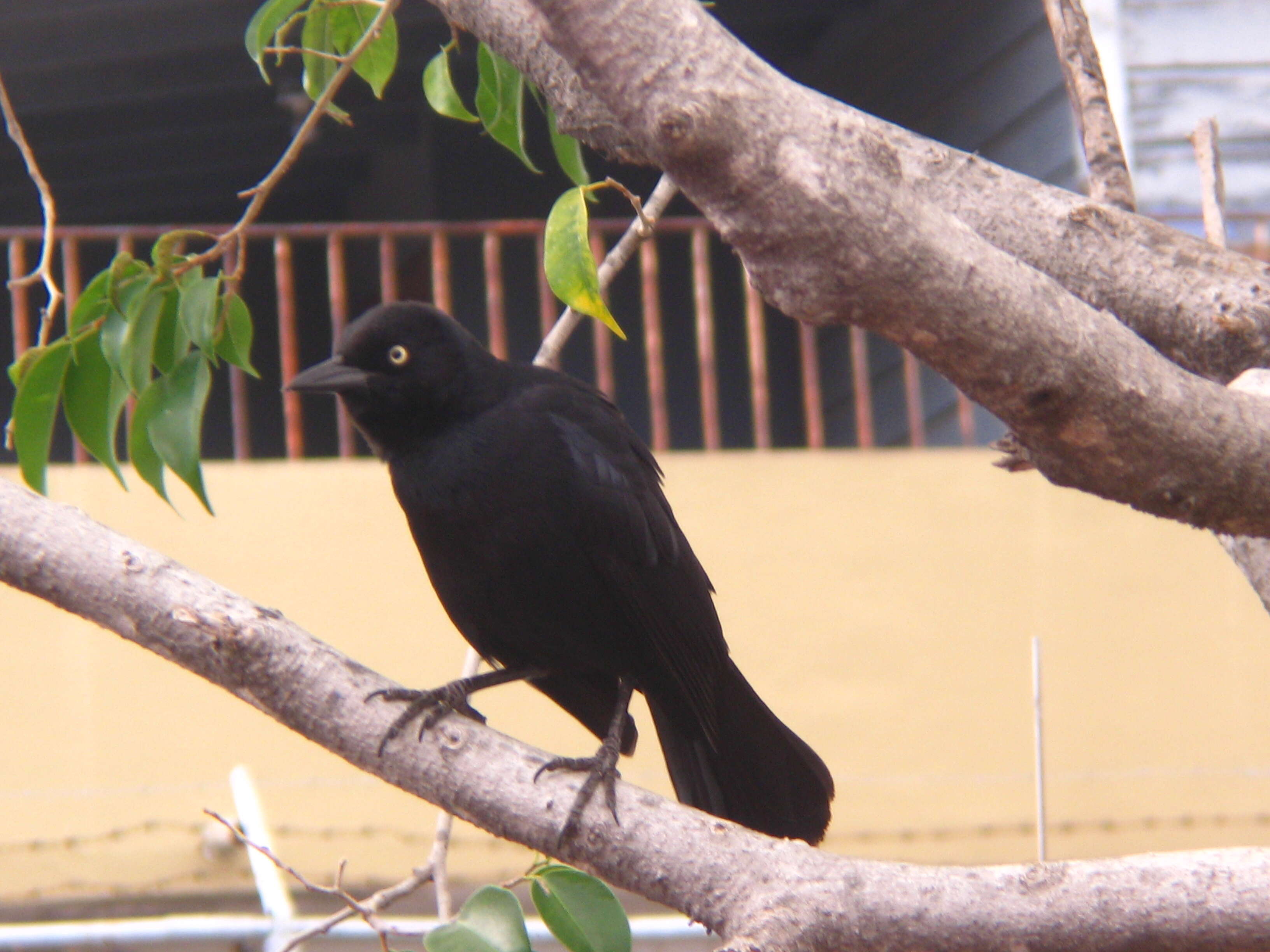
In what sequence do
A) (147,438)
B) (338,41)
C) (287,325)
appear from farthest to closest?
(287,325)
(338,41)
(147,438)

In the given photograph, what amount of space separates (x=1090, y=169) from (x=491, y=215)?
707 cm

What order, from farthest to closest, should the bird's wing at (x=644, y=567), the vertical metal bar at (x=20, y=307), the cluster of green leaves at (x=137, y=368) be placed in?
the vertical metal bar at (x=20, y=307) < the bird's wing at (x=644, y=567) < the cluster of green leaves at (x=137, y=368)

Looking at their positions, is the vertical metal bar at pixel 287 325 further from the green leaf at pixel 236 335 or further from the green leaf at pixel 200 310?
the green leaf at pixel 200 310

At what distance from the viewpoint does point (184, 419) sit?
6.01 feet

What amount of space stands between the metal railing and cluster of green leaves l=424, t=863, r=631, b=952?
3927 mm

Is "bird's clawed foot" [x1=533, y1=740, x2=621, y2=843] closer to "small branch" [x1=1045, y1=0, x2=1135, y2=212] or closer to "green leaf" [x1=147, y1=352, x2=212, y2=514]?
"green leaf" [x1=147, y1=352, x2=212, y2=514]

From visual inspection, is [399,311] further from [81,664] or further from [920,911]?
[81,664]

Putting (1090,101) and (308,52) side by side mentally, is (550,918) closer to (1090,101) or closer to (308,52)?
(308,52)

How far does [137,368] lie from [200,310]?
11 cm

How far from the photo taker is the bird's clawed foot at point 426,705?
1.71m

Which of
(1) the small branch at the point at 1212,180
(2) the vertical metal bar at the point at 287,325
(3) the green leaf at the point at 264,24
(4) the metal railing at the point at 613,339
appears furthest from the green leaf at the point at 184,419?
(2) the vertical metal bar at the point at 287,325

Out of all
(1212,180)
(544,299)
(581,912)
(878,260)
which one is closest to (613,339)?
(544,299)

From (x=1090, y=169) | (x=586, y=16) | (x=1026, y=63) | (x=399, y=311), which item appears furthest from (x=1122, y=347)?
A: (x=1026, y=63)

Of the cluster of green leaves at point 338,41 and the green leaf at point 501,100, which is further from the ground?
the cluster of green leaves at point 338,41
